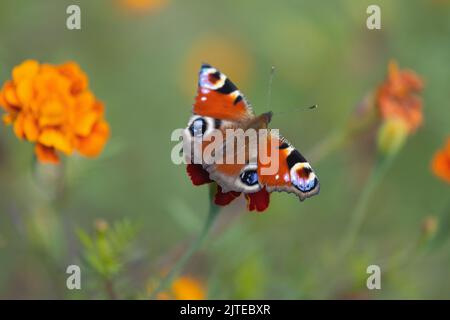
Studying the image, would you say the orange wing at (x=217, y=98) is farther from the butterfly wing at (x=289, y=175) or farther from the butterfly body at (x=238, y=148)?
the butterfly wing at (x=289, y=175)

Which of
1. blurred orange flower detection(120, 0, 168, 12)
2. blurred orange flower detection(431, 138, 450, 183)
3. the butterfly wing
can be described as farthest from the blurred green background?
the butterfly wing

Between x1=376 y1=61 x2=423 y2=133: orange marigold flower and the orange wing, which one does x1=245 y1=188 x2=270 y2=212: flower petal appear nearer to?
the orange wing

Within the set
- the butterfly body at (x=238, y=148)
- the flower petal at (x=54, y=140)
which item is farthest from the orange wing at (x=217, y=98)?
the flower petal at (x=54, y=140)

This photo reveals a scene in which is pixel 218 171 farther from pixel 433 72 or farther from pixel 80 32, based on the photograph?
pixel 80 32

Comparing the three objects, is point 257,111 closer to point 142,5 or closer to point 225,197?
point 142,5

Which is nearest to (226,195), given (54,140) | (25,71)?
(54,140)
